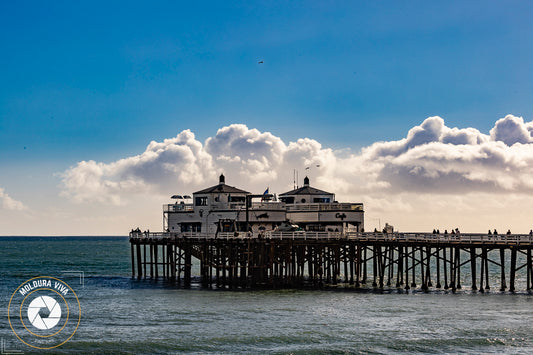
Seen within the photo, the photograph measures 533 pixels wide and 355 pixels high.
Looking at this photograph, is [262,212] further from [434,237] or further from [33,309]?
[33,309]

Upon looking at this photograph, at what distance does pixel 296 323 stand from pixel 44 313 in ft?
60.2

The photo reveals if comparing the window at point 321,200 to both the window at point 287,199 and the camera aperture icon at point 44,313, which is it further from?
the camera aperture icon at point 44,313

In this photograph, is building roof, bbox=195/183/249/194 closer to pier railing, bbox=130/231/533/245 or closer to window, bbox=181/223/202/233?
window, bbox=181/223/202/233

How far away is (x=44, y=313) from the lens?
45.4 meters

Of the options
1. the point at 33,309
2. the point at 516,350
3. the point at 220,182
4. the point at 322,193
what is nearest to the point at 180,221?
the point at 220,182

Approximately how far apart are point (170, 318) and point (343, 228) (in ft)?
98.3

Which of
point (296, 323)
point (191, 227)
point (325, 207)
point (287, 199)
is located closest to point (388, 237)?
point (325, 207)

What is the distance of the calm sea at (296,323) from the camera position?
34688mm

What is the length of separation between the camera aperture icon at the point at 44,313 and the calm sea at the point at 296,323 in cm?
182

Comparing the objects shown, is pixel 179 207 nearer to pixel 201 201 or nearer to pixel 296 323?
pixel 201 201

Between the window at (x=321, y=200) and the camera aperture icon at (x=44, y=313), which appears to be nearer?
the camera aperture icon at (x=44, y=313)

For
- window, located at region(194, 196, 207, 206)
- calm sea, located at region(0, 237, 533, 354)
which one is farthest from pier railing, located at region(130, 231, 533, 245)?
window, located at region(194, 196, 207, 206)

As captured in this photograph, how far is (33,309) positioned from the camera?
4725 cm

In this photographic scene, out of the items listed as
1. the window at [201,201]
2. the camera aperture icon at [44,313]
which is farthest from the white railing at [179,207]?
the camera aperture icon at [44,313]
